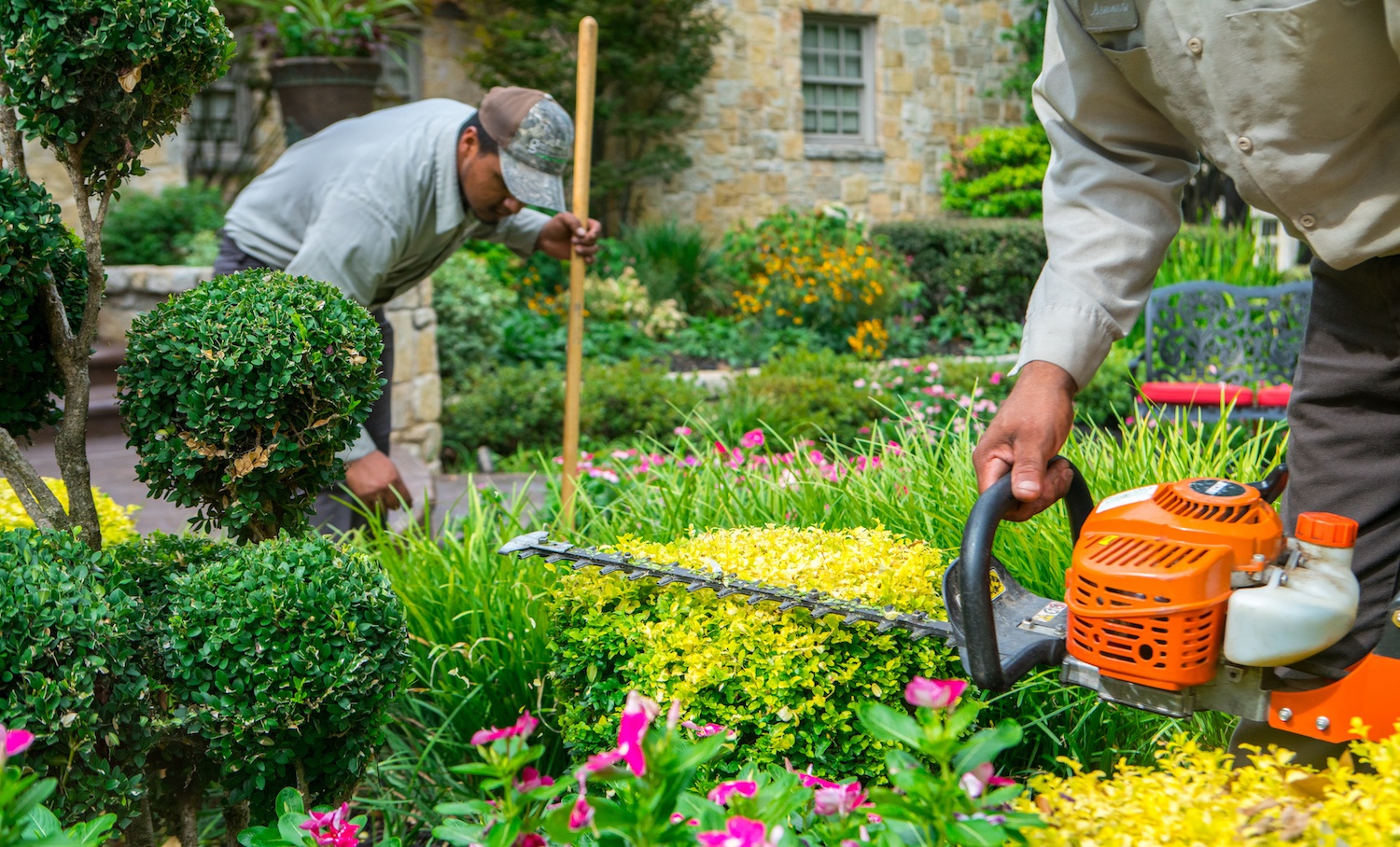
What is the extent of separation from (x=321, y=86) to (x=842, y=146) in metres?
7.02

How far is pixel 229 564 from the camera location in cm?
165

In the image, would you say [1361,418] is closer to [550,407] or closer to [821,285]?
[550,407]

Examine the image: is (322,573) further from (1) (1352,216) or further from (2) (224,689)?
(1) (1352,216)

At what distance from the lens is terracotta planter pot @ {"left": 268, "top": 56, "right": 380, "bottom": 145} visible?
6.02m

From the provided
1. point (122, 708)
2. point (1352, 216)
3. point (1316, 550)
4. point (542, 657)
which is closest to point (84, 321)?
point (122, 708)

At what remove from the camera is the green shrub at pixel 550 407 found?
5.86 meters

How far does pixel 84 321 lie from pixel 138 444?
23 cm

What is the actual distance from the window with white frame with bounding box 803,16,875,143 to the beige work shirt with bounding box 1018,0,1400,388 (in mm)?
10425

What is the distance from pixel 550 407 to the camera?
20.1 ft

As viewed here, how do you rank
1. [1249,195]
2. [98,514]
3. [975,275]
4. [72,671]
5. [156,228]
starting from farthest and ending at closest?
[975,275] < [156,228] < [98,514] < [1249,195] < [72,671]

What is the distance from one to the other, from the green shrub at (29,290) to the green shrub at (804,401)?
3.18 metres

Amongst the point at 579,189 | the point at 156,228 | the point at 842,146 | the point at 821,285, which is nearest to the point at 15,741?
the point at 579,189

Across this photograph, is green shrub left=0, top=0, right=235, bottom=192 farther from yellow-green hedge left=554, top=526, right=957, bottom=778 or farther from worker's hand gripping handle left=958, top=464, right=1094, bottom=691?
worker's hand gripping handle left=958, top=464, right=1094, bottom=691

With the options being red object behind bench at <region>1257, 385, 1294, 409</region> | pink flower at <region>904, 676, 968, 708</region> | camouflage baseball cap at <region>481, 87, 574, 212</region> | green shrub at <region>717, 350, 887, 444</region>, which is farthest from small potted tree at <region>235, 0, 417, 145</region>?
pink flower at <region>904, 676, 968, 708</region>
